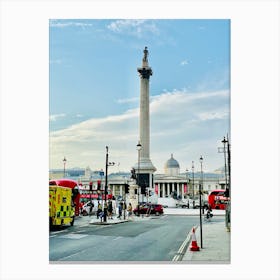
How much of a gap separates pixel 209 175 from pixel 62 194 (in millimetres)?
71399

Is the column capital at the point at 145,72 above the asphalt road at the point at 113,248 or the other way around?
above

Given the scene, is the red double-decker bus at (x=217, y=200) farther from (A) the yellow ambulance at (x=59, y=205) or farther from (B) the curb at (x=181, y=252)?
(B) the curb at (x=181, y=252)

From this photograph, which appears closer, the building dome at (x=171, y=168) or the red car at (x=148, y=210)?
the red car at (x=148, y=210)

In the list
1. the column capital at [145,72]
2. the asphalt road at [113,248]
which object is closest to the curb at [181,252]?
the asphalt road at [113,248]

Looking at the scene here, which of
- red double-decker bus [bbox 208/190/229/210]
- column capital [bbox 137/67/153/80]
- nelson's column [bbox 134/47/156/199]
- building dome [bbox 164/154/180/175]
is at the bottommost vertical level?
red double-decker bus [bbox 208/190/229/210]

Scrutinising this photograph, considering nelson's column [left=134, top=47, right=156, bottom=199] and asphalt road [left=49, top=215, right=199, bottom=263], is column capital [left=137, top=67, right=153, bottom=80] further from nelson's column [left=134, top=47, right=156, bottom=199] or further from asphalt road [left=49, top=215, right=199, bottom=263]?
asphalt road [left=49, top=215, right=199, bottom=263]

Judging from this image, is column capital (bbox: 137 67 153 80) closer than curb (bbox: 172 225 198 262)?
No

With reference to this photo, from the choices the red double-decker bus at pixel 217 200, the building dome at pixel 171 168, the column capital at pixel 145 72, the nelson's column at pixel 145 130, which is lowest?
the red double-decker bus at pixel 217 200

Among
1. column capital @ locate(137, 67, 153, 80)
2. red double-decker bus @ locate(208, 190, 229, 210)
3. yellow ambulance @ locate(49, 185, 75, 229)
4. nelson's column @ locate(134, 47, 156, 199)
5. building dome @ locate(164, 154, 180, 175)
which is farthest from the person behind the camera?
building dome @ locate(164, 154, 180, 175)

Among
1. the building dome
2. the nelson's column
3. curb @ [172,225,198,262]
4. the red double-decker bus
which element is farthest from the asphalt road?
the building dome
